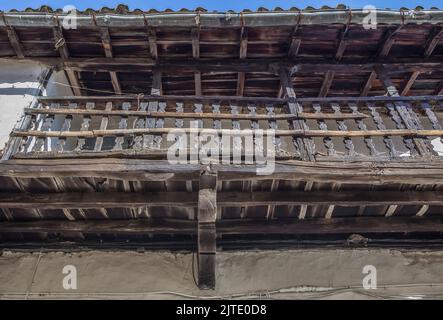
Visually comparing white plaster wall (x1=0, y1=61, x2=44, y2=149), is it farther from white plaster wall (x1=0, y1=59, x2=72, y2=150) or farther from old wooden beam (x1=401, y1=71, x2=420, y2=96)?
old wooden beam (x1=401, y1=71, x2=420, y2=96)

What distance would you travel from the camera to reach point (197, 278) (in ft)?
16.8

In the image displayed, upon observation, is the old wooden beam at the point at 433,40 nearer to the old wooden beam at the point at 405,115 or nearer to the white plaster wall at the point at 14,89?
the old wooden beam at the point at 405,115

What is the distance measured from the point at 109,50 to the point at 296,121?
9.76ft

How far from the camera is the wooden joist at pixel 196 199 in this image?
4.84 meters

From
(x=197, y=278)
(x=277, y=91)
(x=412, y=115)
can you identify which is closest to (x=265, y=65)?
(x=277, y=91)

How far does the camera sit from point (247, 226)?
17.2ft

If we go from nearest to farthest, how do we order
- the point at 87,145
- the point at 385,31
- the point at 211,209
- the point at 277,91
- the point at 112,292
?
the point at 211,209 < the point at 112,292 < the point at 385,31 < the point at 87,145 < the point at 277,91

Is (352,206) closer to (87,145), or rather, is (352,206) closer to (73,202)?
(73,202)

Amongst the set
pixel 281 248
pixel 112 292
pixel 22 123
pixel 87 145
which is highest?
pixel 87 145

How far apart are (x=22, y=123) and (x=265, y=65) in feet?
11.5

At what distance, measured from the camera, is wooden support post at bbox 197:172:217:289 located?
4.55 meters

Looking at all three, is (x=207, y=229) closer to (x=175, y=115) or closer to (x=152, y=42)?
(x=175, y=115)

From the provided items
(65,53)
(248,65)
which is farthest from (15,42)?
(248,65)

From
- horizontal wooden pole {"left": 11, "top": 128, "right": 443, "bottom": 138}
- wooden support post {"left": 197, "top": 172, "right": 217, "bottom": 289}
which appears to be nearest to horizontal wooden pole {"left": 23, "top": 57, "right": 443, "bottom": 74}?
horizontal wooden pole {"left": 11, "top": 128, "right": 443, "bottom": 138}
